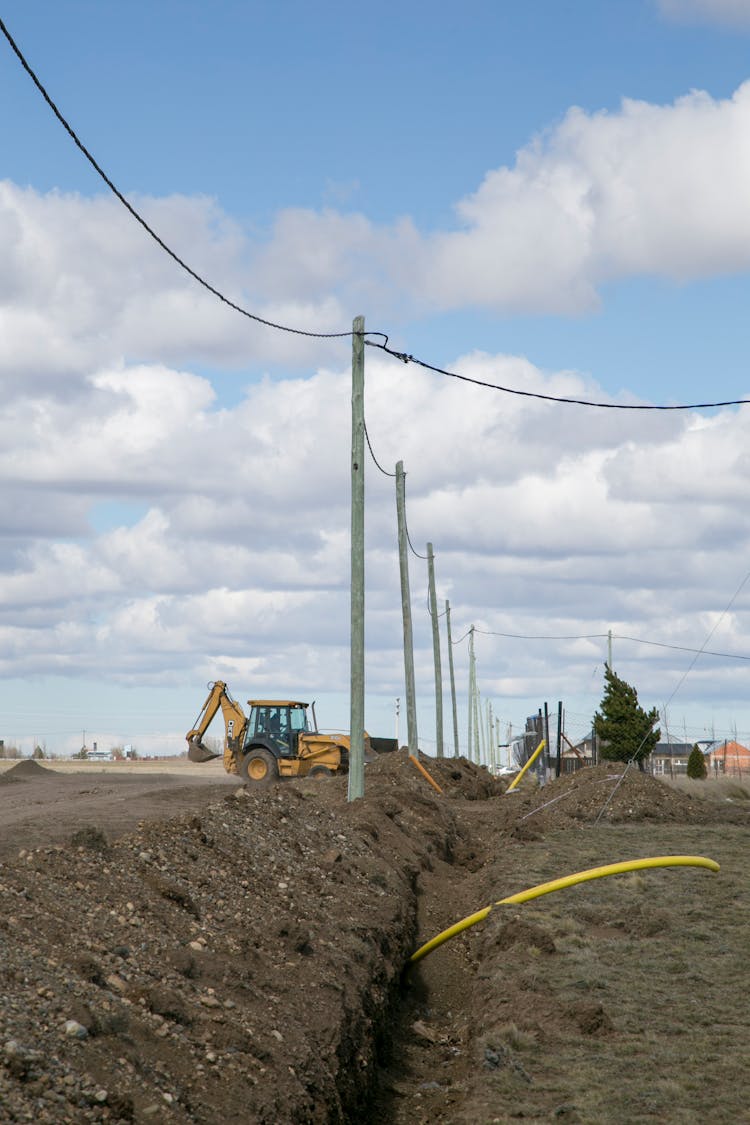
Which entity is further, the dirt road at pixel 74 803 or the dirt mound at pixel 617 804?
the dirt mound at pixel 617 804

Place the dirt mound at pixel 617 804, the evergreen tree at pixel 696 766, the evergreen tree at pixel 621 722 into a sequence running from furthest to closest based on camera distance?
the evergreen tree at pixel 696 766
the evergreen tree at pixel 621 722
the dirt mound at pixel 617 804

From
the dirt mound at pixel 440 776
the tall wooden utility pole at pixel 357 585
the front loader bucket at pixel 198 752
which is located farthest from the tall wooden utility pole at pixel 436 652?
the tall wooden utility pole at pixel 357 585

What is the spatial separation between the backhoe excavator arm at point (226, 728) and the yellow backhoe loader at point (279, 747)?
3 centimetres

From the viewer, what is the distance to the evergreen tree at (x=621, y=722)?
42.3m

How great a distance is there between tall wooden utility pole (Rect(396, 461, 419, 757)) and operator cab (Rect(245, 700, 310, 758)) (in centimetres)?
332

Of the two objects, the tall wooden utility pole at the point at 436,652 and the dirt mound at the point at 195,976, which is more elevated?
the tall wooden utility pole at the point at 436,652

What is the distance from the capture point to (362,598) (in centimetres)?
2003

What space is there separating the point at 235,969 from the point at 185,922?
700 mm

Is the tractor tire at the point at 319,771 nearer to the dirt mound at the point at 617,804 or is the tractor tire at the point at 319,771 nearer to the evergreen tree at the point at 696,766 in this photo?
the dirt mound at the point at 617,804

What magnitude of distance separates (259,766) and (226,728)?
5.53 feet

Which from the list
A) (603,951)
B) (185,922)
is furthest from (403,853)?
(185,922)

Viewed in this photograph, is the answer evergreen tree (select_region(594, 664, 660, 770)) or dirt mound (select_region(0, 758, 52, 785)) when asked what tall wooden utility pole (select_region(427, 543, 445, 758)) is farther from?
dirt mound (select_region(0, 758, 52, 785))

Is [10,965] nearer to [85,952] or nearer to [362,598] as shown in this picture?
[85,952]

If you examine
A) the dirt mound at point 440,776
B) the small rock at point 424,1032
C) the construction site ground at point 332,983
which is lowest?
the small rock at point 424,1032
